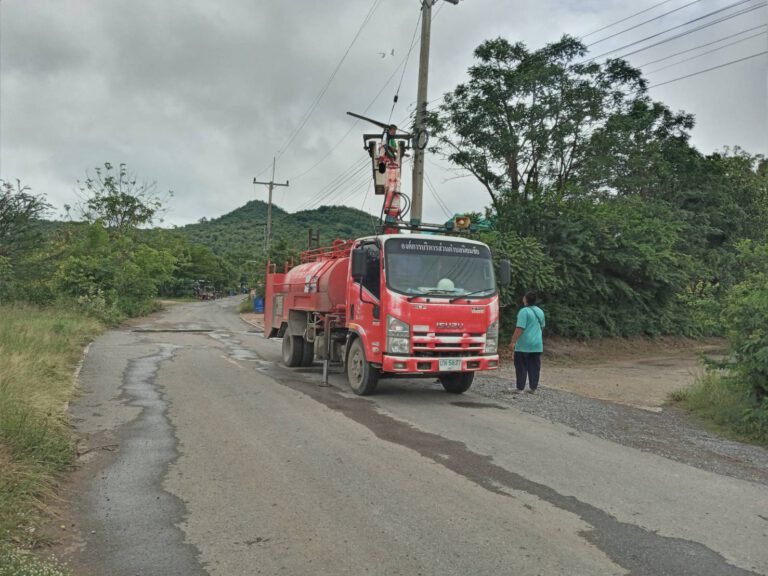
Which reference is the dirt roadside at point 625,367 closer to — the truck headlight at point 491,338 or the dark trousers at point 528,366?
the dark trousers at point 528,366

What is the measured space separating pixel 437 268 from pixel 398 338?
4.59ft

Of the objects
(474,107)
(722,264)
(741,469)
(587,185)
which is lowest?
(741,469)

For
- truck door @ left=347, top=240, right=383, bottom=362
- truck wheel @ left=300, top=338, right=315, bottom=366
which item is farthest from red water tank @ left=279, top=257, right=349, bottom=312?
truck door @ left=347, top=240, right=383, bottom=362

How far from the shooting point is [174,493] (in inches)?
193

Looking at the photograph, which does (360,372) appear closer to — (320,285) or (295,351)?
(320,285)

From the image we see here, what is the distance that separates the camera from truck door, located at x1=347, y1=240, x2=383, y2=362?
922 centimetres

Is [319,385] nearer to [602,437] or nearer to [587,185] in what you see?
[602,437]

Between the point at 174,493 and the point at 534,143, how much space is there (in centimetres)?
1871

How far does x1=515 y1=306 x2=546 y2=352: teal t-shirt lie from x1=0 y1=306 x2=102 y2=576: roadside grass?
7.00 metres

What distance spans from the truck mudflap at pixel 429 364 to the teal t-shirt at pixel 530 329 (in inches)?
43.3

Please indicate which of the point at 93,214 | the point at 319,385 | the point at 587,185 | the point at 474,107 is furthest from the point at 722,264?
the point at 93,214

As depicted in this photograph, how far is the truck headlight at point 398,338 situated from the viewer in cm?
888

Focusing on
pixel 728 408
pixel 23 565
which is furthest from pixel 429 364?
pixel 23 565

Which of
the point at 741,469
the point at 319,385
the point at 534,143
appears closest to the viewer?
the point at 741,469
